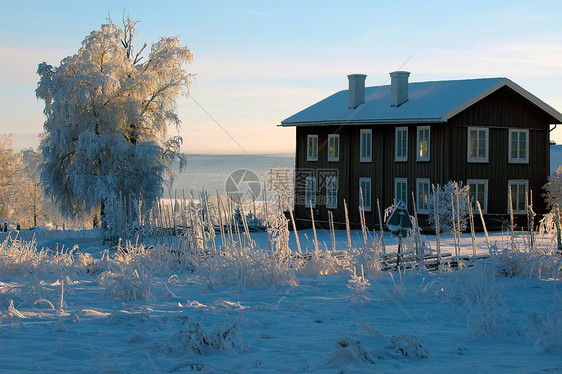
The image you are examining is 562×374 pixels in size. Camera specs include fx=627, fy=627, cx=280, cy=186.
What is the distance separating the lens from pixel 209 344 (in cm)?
608

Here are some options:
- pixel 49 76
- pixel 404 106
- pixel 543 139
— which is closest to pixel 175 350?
pixel 49 76

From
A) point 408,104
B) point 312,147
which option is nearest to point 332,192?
point 312,147

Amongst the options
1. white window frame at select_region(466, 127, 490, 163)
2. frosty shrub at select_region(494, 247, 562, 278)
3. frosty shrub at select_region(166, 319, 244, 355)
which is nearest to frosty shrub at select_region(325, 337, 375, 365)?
frosty shrub at select_region(166, 319, 244, 355)

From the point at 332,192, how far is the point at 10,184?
23.4 metres

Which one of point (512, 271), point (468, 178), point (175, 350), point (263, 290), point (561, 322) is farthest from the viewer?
point (468, 178)

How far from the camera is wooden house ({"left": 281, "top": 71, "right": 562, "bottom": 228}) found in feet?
89.2

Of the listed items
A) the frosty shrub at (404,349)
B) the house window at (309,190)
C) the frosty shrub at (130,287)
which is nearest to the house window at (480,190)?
the house window at (309,190)

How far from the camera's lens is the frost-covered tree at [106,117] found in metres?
25.2

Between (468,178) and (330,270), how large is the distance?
1723cm

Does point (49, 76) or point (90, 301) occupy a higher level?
point (49, 76)

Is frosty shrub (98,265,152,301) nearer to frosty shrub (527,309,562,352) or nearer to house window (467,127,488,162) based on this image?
frosty shrub (527,309,562,352)

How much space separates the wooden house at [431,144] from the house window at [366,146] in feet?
0.16

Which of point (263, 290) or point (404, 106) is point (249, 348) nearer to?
point (263, 290)

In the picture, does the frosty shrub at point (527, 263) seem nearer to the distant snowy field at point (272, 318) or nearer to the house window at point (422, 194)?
the distant snowy field at point (272, 318)
